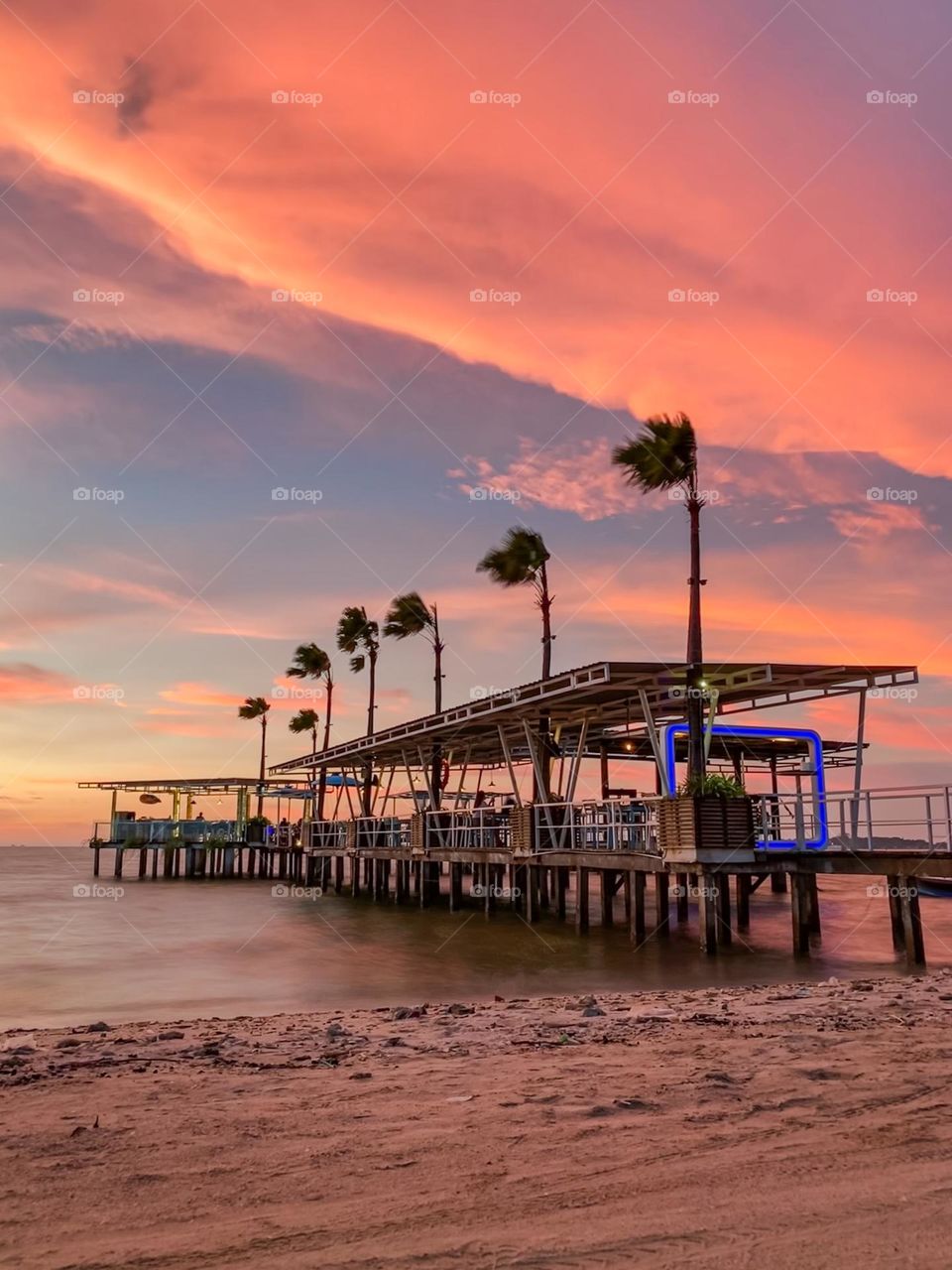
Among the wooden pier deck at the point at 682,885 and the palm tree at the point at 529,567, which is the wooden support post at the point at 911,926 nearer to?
the wooden pier deck at the point at 682,885

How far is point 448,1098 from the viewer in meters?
5.82

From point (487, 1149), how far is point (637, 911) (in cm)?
1755

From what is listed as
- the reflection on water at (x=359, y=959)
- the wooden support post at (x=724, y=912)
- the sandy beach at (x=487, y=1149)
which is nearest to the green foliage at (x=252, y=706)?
the reflection on water at (x=359, y=959)

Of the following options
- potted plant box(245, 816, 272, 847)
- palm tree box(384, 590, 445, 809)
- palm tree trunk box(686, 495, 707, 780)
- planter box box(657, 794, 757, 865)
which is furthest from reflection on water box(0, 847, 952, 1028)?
potted plant box(245, 816, 272, 847)

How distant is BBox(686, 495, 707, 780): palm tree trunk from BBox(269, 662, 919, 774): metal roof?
31 centimetres

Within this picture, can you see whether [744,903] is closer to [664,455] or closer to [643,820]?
[643,820]

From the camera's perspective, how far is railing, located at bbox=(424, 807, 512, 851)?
28453 millimetres

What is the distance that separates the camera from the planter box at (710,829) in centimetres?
1786

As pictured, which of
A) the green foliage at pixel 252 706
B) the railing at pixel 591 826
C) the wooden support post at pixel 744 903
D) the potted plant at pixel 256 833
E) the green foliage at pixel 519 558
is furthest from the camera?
the green foliage at pixel 252 706

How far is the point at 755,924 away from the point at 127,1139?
23777 mm

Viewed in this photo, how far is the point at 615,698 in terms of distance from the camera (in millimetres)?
22297

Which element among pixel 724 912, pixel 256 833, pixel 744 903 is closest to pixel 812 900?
pixel 724 912

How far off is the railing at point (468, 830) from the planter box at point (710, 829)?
903cm

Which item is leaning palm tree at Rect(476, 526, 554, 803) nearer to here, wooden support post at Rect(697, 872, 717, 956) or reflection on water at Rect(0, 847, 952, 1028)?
reflection on water at Rect(0, 847, 952, 1028)
